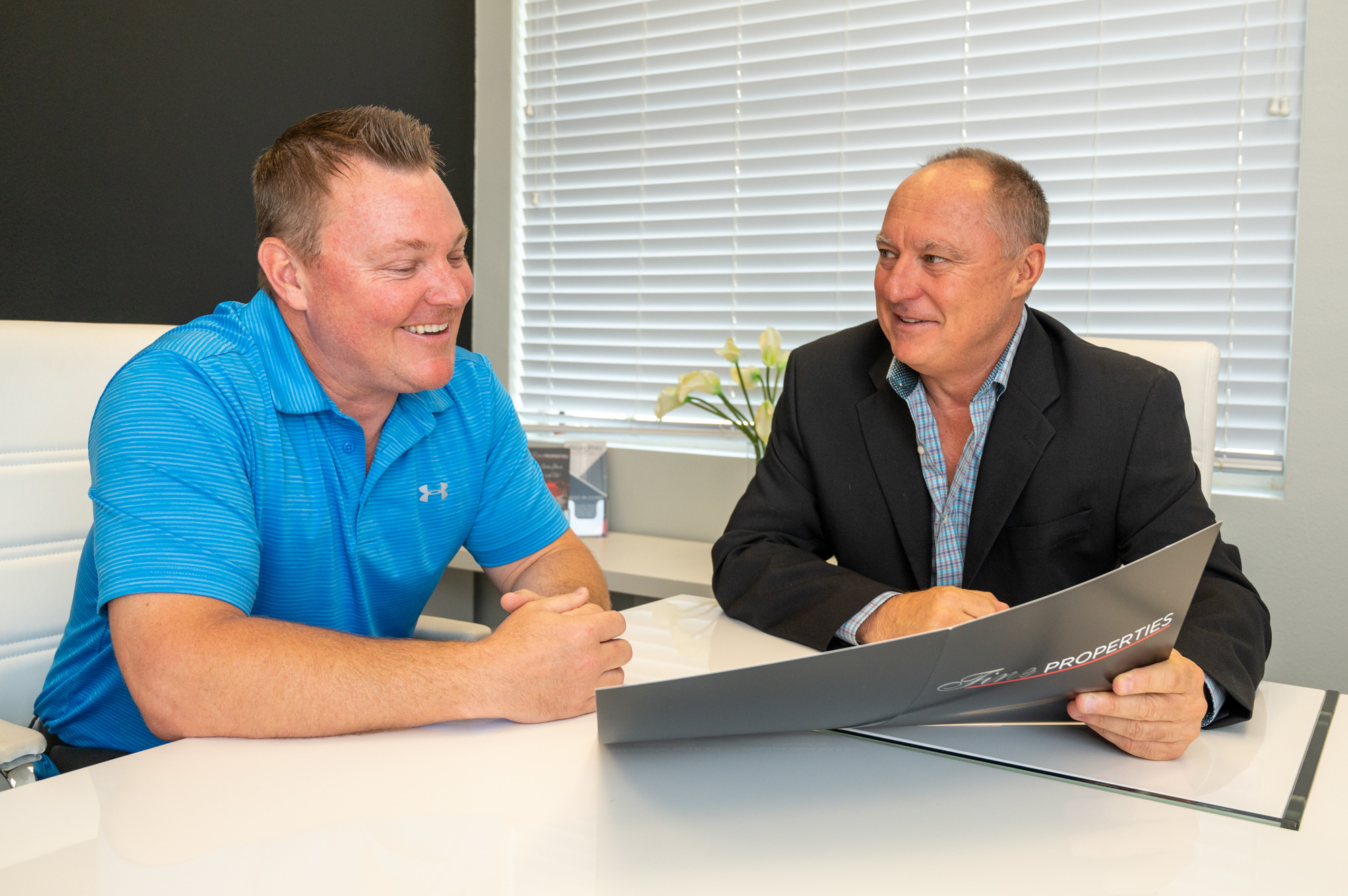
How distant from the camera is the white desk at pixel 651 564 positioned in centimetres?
241

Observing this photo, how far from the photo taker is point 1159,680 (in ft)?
3.08

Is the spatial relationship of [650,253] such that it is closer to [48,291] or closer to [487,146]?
[487,146]

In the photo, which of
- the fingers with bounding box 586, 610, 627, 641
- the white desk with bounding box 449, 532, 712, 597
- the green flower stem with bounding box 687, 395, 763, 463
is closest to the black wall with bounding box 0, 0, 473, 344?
the white desk with bounding box 449, 532, 712, 597

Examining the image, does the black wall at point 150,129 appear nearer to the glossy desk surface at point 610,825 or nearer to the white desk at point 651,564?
the white desk at point 651,564

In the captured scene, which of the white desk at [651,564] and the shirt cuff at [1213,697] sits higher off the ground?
the shirt cuff at [1213,697]

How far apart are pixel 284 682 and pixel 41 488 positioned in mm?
724

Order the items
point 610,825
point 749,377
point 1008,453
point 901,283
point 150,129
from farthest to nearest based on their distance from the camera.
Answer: point 749,377, point 150,129, point 901,283, point 1008,453, point 610,825

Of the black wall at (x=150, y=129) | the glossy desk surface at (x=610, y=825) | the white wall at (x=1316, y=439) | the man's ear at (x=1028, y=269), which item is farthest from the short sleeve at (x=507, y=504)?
the white wall at (x=1316, y=439)

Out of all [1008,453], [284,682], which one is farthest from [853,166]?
[284,682]

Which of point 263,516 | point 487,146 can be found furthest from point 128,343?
point 487,146

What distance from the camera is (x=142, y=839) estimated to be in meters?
0.73

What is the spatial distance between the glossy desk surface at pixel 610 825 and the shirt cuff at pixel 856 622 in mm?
331

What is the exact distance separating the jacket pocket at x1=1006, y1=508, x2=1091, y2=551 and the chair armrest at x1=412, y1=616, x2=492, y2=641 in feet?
2.66

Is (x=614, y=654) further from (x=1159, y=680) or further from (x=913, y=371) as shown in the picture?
(x=913, y=371)
